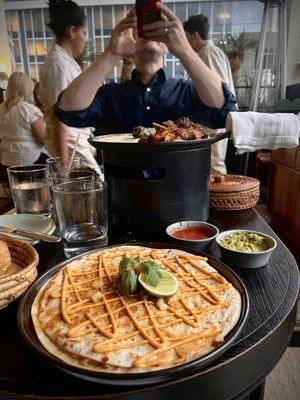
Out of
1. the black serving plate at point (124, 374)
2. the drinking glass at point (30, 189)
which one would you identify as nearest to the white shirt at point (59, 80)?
the drinking glass at point (30, 189)

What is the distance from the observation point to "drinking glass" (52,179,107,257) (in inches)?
33.2

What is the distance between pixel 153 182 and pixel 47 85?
170cm

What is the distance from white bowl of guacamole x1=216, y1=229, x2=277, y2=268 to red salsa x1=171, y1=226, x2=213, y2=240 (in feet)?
0.15

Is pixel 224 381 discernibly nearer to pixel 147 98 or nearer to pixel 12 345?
pixel 12 345

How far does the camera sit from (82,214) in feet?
2.86

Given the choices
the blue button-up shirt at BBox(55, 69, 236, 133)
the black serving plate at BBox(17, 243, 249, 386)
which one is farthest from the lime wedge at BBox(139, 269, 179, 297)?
the blue button-up shirt at BBox(55, 69, 236, 133)

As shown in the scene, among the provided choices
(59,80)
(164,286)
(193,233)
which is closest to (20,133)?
(59,80)

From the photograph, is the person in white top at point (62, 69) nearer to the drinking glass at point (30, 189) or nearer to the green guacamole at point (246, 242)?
the drinking glass at point (30, 189)

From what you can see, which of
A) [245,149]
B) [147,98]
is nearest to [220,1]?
[147,98]

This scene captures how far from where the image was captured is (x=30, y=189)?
1095 mm

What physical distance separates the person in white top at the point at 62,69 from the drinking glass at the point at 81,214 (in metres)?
1.32

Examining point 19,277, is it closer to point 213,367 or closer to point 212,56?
point 213,367

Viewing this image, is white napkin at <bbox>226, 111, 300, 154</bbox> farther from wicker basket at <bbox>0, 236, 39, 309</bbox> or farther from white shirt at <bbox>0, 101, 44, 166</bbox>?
white shirt at <bbox>0, 101, 44, 166</bbox>

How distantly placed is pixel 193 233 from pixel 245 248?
0.50 ft
